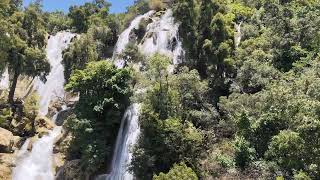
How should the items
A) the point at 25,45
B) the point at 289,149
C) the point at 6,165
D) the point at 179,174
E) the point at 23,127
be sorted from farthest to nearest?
the point at 25,45 → the point at 23,127 → the point at 6,165 → the point at 179,174 → the point at 289,149

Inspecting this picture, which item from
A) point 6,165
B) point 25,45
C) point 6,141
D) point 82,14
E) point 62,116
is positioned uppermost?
point 82,14

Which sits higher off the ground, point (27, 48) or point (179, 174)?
point (27, 48)

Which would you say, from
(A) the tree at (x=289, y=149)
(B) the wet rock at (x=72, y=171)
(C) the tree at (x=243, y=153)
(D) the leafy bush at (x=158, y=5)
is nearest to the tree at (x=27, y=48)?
(B) the wet rock at (x=72, y=171)

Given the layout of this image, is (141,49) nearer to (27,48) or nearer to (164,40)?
(164,40)

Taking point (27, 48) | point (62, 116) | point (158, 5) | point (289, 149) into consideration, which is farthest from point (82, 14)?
point (289, 149)

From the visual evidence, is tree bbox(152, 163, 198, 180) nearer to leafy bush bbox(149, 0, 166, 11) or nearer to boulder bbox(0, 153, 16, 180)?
boulder bbox(0, 153, 16, 180)

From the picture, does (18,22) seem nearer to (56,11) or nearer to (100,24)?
(100,24)

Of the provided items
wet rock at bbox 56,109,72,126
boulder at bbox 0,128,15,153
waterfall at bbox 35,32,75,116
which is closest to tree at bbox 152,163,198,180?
boulder at bbox 0,128,15,153
